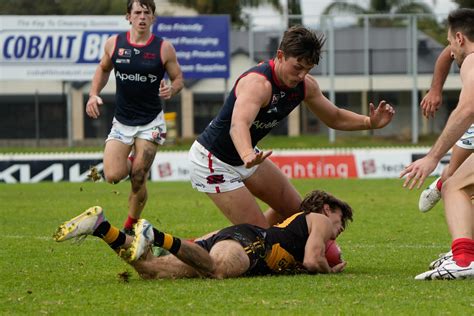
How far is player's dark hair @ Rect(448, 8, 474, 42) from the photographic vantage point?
802cm

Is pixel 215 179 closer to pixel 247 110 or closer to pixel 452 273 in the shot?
pixel 247 110

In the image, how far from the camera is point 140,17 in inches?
475

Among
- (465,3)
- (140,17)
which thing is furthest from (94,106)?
(465,3)

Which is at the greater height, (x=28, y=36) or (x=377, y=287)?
(x=28, y=36)

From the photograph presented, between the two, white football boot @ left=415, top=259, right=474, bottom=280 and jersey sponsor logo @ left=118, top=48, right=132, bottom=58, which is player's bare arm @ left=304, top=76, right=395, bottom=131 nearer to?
white football boot @ left=415, top=259, right=474, bottom=280

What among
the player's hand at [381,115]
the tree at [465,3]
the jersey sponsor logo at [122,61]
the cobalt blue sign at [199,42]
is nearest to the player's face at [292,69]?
the player's hand at [381,115]

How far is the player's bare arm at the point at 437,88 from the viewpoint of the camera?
31.1ft

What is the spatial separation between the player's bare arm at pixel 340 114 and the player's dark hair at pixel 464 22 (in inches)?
47.4

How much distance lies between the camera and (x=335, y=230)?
859 cm

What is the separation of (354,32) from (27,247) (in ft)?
118

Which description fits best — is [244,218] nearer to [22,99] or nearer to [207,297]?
[207,297]

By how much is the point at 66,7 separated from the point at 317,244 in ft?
156

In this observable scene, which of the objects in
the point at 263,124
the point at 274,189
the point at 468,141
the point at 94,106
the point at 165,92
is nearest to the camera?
the point at 263,124

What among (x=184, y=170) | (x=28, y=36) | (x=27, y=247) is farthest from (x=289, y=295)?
(x=28, y=36)
